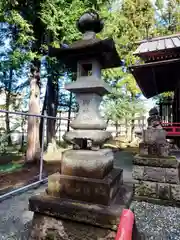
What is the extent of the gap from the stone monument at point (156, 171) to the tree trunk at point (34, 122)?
4.17 m

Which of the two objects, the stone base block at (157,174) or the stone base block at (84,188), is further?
the stone base block at (157,174)

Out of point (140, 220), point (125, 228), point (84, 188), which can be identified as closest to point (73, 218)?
point (84, 188)

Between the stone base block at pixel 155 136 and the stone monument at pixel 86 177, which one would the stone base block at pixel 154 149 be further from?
the stone monument at pixel 86 177

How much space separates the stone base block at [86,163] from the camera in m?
1.93

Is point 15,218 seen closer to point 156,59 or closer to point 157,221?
point 157,221

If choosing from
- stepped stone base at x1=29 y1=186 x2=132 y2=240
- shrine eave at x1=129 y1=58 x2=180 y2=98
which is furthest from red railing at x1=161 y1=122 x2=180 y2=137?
stepped stone base at x1=29 y1=186 x2=132 y2=240

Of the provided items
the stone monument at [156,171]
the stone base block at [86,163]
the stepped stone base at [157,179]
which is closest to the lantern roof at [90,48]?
the stone base block at [86,163]

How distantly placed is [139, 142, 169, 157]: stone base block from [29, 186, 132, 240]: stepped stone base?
1.58 metres

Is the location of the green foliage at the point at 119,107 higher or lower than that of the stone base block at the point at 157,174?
higher

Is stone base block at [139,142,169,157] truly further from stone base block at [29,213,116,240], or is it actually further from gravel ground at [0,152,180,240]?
stone base block at [29,213,116,240]

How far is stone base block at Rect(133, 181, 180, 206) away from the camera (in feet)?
10.2

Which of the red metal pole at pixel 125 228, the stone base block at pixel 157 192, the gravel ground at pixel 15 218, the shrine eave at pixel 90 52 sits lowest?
the gravel ground at pixel 15 218

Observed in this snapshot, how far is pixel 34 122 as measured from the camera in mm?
6516

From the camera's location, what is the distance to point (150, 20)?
1243 cm
